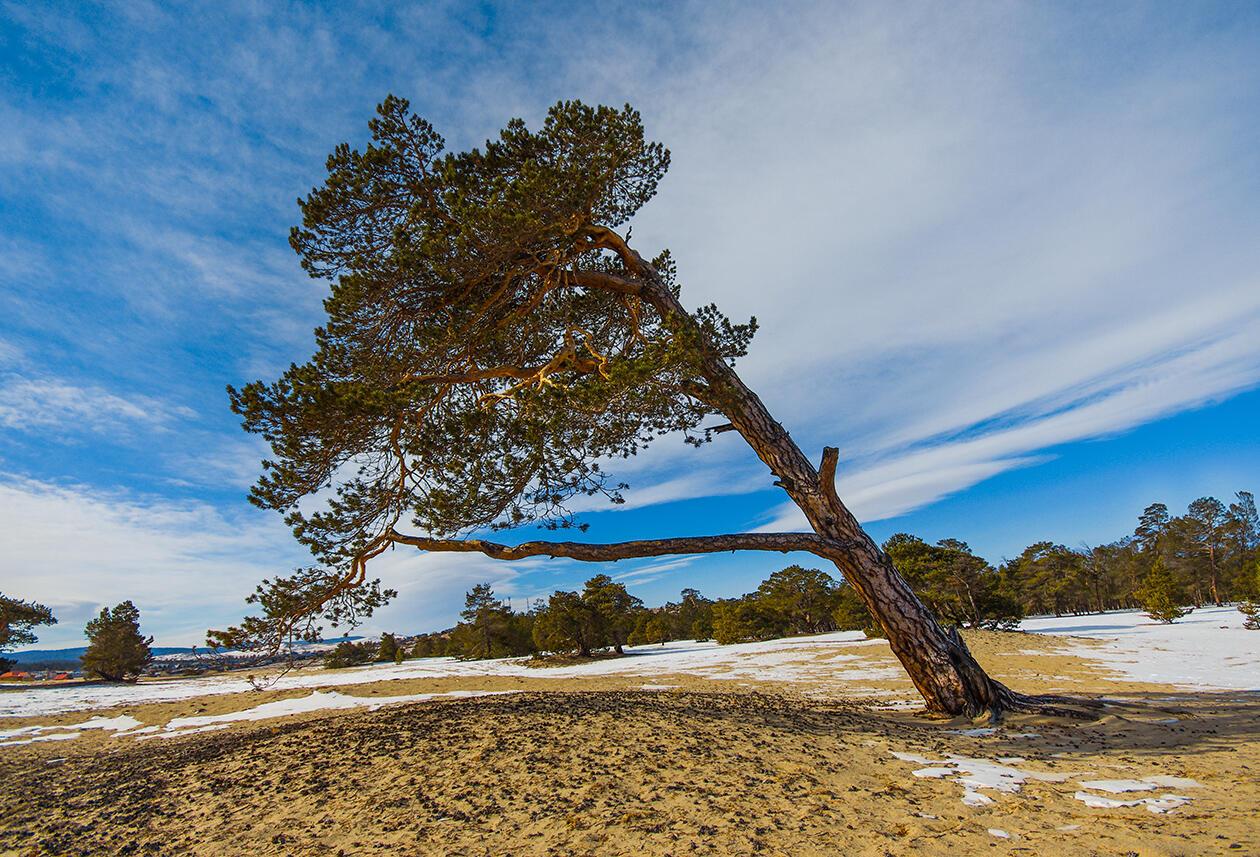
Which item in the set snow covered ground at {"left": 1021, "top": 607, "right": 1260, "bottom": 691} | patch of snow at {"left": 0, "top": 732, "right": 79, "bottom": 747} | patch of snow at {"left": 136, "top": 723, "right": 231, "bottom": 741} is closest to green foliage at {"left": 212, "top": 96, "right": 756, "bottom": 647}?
patch of snow at {"left": 136, "top": 723, "right": 231, "bottom": 741}

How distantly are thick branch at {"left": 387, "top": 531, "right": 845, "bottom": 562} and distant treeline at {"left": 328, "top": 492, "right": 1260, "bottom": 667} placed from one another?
36.2 ft

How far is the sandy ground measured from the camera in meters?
3.41

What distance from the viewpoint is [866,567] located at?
7.48 m

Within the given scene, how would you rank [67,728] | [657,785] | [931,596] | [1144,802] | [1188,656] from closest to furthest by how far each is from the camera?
1. [1144,802]
2. [657,785]
3. [67,728]
4. [1188,656]
5. [931,596]

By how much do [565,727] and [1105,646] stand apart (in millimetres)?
20966

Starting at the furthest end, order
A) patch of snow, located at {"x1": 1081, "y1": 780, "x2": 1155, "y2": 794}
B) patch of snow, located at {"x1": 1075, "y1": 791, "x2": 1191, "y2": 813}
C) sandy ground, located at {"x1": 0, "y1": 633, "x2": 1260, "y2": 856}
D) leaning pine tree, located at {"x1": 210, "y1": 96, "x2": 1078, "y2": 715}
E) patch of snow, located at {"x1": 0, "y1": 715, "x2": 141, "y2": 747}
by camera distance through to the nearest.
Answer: patch of snow, located at {"x1": 0, "y1": 715, "x2": 141, "y2": 747}, leaning pine tree, located at {"x1": 210, "y1": 96, "x2": 1078, "y2": 715}, patch of snow, located at {"x1": 1081, "y1": 780, "x2": 1155, "y2": 794}, patch of snow, located at {"x1": 1075, "y1": 791, "x2": 1191, "y2": 813}, sandy ground, located at {"x1": 0, "y1": 633, "x2": 1260, "y2": 856}

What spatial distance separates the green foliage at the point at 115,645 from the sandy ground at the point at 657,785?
35.2 m

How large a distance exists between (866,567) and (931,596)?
19951 mm

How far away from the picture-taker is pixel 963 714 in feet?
22.6

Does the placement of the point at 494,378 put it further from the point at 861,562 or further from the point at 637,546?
the point at 861,562

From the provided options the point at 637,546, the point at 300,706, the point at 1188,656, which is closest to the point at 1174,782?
the point at 637,546

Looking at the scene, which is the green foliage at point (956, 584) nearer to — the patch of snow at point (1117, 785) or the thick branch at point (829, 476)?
the thick branch at point (829, 476)

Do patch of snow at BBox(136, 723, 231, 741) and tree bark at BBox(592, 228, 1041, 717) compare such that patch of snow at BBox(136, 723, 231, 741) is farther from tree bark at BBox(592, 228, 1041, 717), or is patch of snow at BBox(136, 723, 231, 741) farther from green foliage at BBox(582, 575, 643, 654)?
green foliage at BBox(582, 575, 643, 654)

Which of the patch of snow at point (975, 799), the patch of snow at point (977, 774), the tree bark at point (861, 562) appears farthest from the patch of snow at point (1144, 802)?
the tree bark at point (861, 562)
